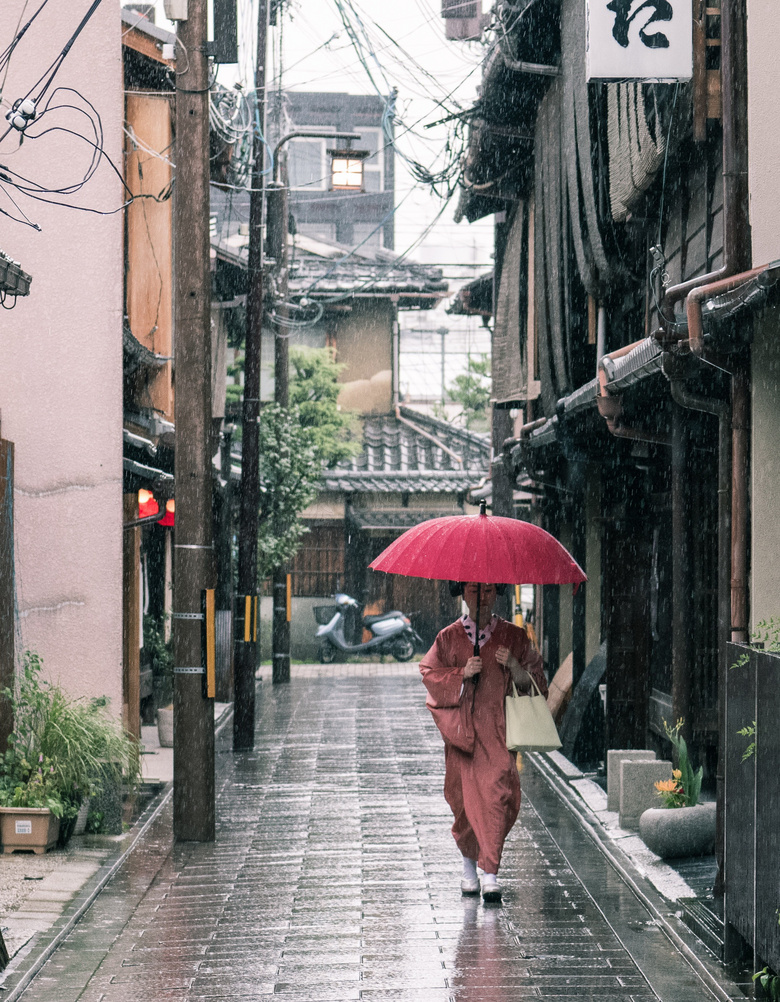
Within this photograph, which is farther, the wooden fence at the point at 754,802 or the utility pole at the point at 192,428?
the utility pole at the point at 192,428

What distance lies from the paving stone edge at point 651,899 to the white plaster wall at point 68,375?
4277mm

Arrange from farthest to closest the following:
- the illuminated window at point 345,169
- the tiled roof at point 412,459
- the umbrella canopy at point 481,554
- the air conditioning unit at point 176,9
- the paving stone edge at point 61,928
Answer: the tiled roof at point 412,459
the illuminated window at point 345,169
the air conditioning unit at point 176,9
the umbrella canopy at point 481,554
the paving stone edge at point 61,928

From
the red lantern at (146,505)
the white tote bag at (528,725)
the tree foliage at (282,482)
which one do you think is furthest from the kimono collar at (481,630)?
the tree foliage at (282,482)

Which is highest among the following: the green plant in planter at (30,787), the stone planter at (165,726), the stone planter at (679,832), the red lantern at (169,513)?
the red lantern at (169,513)

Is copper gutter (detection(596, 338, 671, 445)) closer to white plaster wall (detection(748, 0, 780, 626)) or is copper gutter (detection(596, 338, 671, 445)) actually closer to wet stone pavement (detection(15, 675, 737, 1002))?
white plaster wall (detection(748, 0, 780, 626))

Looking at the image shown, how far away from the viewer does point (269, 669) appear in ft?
85.5

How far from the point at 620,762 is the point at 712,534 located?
205 cm

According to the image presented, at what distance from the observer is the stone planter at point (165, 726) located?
47.4 ft

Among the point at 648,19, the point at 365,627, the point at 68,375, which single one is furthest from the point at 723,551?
the point at 365,627

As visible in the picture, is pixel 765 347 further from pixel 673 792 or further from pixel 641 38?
pixel 673 792

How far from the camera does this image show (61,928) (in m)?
7.40

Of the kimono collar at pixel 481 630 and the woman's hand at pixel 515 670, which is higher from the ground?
the kimono collar at pixel 481 630

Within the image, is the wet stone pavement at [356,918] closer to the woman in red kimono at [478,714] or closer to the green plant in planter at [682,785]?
the woman in red kimono at [478,714]

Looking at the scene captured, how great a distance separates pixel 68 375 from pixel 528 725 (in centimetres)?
550
